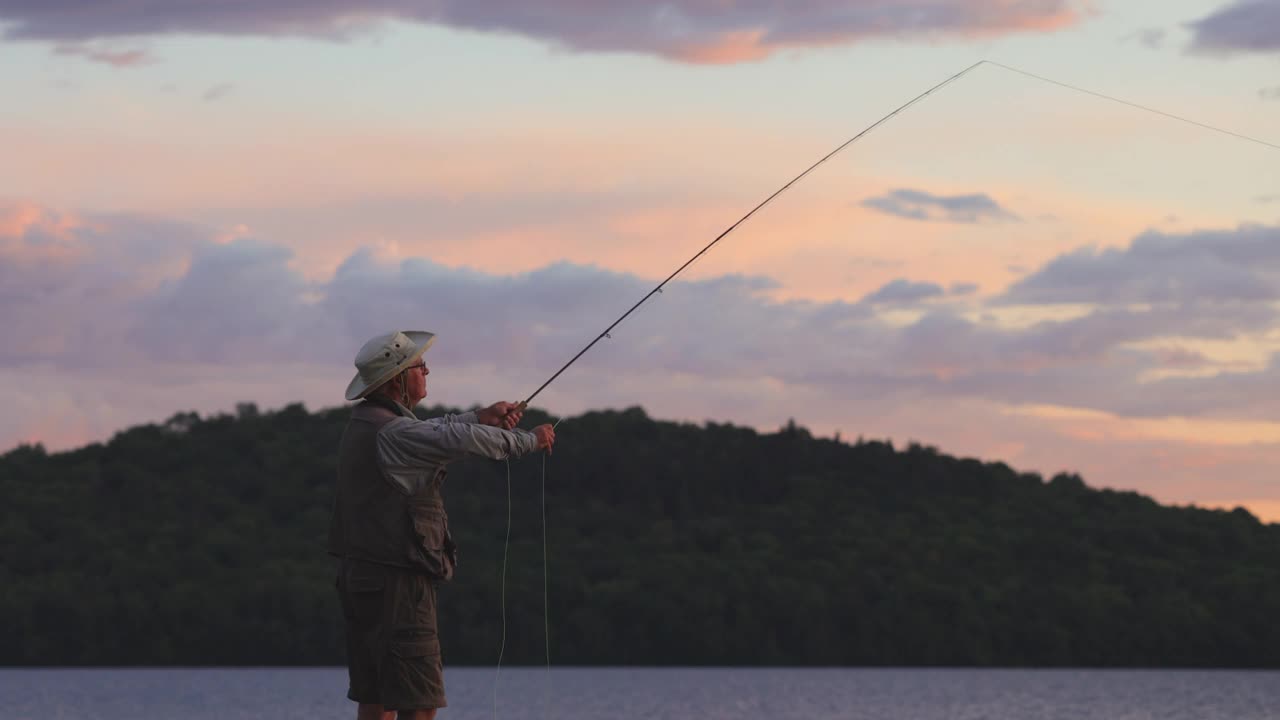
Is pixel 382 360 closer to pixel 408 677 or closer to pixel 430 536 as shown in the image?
pixel 430 536

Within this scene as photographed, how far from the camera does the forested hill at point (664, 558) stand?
83250mm

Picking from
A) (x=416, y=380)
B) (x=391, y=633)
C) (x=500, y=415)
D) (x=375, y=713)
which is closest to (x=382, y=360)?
(x=416, y=380)

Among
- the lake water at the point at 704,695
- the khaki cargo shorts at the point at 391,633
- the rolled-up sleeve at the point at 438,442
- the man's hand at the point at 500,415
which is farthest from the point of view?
the lake water at the point at 704,695

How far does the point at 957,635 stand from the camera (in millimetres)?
92875

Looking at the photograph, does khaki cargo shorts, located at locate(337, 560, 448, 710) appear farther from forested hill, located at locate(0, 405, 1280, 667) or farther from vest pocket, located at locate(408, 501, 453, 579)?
forested hill, located at locate(0, 405, 1280, 667)

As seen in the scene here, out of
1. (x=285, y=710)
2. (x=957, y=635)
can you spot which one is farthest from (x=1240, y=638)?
(x=285, y=710)

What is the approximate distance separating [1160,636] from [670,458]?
26.1 meters

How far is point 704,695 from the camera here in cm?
8575

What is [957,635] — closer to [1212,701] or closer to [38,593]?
[1212,701]

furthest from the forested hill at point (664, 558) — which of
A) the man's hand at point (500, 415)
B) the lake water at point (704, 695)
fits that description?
the man's hand at point (500, 415)

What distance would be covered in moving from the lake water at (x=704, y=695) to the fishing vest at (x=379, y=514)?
183ft

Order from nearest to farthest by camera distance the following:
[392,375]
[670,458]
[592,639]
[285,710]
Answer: [392,375]
[285,710]
[592,639]
[670,458]

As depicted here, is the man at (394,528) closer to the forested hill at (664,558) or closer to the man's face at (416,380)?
the man's face at (416,380)

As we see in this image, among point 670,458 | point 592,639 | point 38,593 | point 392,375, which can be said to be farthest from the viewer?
point 670,458
